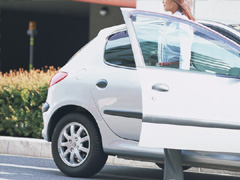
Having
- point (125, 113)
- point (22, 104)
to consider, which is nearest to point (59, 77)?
point (125, 113)

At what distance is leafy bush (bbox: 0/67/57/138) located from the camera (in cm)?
955

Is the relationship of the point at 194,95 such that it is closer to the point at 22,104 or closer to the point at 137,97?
the point at 137,97

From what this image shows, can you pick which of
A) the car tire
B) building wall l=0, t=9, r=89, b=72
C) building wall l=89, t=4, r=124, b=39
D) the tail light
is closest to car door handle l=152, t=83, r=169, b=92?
the car tire

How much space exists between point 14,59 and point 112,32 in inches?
932

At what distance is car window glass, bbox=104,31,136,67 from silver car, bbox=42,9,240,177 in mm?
11

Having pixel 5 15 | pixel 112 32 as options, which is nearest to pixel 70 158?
pixel 112 32

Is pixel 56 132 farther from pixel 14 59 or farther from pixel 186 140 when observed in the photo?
pixel 14 59

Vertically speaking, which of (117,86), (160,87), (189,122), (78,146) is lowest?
(189,122)

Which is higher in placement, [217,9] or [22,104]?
[217,9]

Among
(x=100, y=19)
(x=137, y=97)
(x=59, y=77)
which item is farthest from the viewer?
(x=100, y=19)

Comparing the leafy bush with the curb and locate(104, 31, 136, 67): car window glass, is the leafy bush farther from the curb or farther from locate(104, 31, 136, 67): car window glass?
locate(104, 31, 136, 67): car window glass

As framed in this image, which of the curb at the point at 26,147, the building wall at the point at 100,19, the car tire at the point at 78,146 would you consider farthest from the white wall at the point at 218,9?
the building wall at the point at 100,19

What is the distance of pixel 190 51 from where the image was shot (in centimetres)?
532

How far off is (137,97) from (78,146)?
37.7 inches
